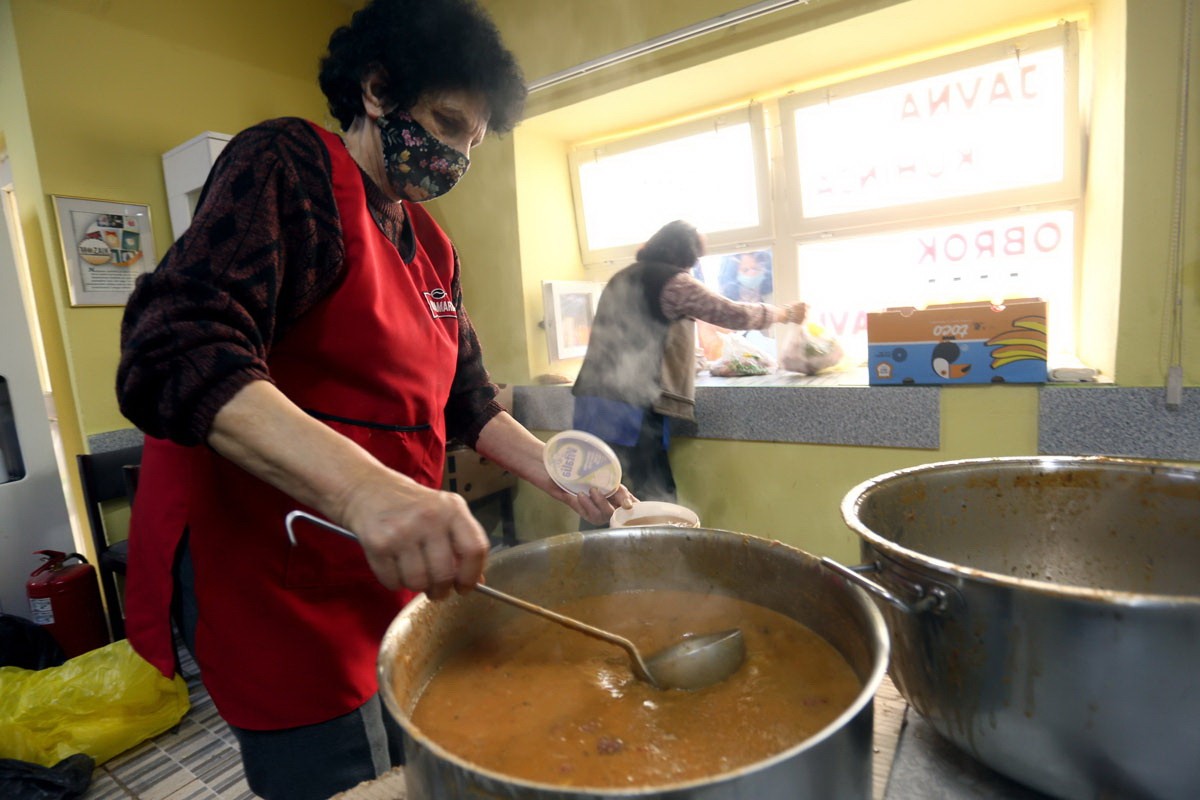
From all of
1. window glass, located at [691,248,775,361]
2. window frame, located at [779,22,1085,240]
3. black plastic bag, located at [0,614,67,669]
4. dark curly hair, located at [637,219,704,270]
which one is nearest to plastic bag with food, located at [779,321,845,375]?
window glass, located at [691,248,775,361]

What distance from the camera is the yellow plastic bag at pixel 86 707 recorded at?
6.72 feet

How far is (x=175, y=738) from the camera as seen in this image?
2.31 metres

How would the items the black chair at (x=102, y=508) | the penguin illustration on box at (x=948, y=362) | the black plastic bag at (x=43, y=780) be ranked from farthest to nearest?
the black chair at (x=102, y=508) → the penguin illustration on box at (x=948, y=362) → the black plastic bag at (x=43, y=780)

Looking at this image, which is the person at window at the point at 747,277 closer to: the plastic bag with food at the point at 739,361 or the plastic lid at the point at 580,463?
the plastic bag with food at the point at 739,361

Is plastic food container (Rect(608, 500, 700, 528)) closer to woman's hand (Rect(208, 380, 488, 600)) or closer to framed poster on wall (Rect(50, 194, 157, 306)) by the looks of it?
woman's hand (Rect(208, 380, 488, 600))

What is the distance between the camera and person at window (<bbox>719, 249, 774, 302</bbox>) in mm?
3283

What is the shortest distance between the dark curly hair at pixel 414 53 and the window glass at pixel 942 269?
217cm

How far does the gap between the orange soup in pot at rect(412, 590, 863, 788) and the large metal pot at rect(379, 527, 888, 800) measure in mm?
29

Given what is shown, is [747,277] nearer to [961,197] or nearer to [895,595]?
[961,197]

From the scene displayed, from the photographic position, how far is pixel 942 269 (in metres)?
2.83

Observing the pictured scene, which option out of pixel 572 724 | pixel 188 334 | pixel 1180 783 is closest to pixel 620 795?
pixel 572 724

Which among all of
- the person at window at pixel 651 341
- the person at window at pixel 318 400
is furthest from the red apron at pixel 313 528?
the person at window at pixel 651 341

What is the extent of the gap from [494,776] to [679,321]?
2.53 m

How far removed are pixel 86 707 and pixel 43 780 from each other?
0.90ft
